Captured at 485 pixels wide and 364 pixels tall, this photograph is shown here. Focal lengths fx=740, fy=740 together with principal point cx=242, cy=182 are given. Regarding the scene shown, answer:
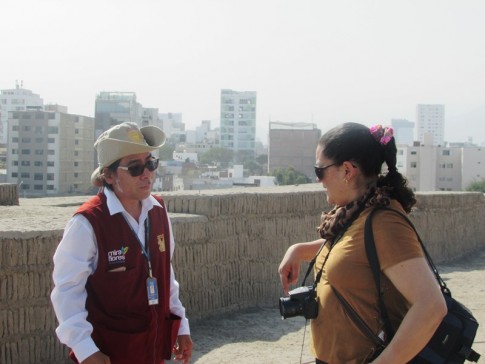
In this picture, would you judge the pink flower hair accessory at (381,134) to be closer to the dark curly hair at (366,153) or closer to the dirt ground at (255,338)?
the dark curly hair at (366,153)

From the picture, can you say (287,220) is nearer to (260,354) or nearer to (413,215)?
(260,354)

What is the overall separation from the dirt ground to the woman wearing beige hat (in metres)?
2.10

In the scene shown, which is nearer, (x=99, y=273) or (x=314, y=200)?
(x=99, y=273)

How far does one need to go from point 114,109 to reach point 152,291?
83.8 m

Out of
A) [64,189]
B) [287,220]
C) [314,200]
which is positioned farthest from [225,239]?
[64,189]

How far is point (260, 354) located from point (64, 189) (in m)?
67.1

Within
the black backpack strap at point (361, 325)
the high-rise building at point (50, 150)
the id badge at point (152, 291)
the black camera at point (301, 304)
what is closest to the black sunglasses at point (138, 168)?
the id badge at point (152, 291)

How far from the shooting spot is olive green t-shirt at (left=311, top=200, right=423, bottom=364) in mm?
2516

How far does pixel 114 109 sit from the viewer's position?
279 feet

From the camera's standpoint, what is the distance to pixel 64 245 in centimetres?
299

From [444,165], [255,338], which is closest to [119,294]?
[255,338]

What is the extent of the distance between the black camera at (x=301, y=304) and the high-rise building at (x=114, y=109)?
229 feet

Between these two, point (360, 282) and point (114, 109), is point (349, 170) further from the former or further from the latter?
point (114, 109)

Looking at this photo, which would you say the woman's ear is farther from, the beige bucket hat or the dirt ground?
the dirt ground
